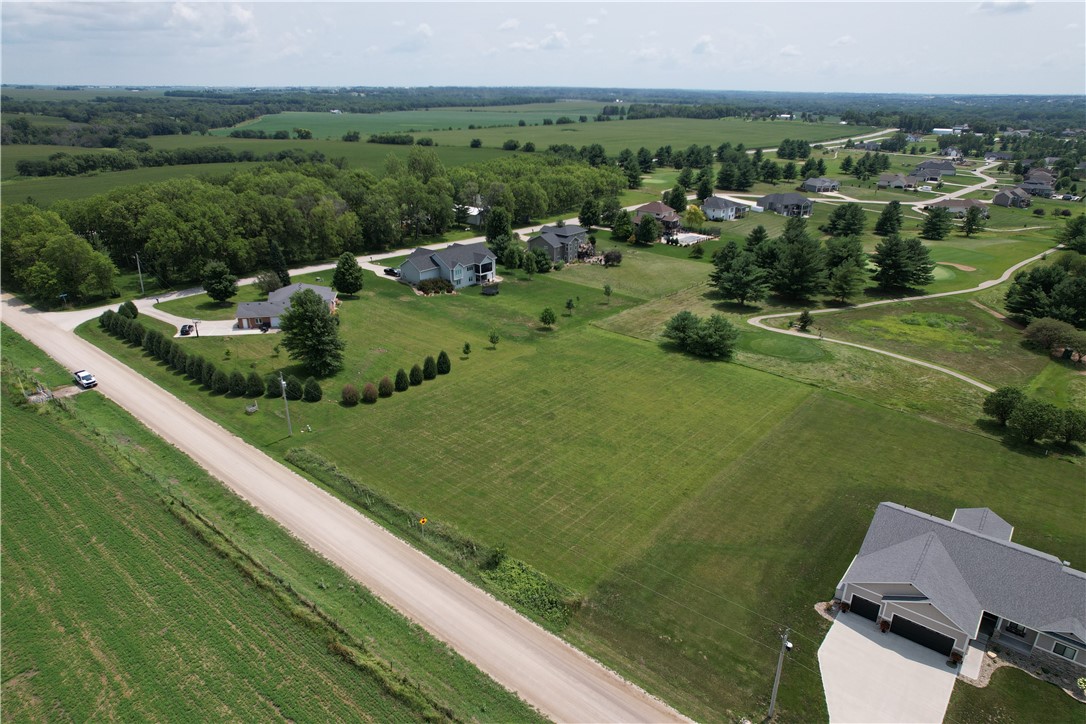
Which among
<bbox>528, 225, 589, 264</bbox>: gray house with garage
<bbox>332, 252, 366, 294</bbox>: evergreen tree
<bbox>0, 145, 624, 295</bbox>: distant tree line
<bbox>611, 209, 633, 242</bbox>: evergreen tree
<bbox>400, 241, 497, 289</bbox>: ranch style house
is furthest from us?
<bbox>611, 209, 633, 242</bbox>: evergreen tree

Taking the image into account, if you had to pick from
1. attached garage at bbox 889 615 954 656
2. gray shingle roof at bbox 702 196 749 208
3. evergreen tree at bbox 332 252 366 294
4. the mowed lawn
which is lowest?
attached garage at bbox 889 615 954 656

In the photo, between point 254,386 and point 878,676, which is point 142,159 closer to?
point 254,386

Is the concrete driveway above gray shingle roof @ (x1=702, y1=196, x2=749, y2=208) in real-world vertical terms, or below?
below

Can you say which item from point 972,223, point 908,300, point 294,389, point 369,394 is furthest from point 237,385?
point 972,223

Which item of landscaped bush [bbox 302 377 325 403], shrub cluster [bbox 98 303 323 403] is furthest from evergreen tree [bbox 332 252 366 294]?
landscaped bush [bbox 302 377 325 403]

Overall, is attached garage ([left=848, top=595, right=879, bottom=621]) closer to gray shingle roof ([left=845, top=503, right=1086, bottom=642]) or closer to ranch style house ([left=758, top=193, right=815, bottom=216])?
gray shingle roof ([left=845, top=503, right=1086, bottom=642])

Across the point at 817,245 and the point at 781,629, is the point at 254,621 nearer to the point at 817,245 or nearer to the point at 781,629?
the point at 781,629

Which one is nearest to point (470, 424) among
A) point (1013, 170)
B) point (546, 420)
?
point (546, 420)

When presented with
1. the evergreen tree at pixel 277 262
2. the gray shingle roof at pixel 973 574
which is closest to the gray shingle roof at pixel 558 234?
the evergreen tree at pixel 277 262
